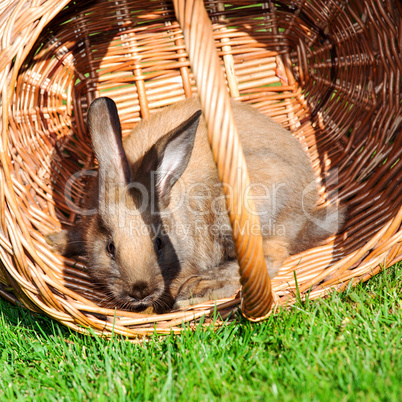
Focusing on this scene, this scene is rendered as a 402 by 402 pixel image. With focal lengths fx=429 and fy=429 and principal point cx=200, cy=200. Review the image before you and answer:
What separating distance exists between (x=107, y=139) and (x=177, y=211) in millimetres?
699

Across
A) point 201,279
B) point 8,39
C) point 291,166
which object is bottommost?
point 201,279

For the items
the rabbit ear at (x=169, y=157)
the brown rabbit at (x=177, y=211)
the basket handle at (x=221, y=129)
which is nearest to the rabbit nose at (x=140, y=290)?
the brown rabbit at (x=177, y=211)

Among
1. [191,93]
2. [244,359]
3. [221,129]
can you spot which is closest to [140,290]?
[244,359]

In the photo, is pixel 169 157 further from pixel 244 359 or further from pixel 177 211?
pixel 244 359

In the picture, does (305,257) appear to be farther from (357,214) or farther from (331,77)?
(331,77)

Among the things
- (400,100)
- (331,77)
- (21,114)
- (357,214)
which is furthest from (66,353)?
(331,77)

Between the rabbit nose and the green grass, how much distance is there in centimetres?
35

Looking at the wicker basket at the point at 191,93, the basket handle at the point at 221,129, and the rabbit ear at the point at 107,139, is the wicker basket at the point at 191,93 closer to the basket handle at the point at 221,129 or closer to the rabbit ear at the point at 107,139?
the basket handle at the point at 221,129

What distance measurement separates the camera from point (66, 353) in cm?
221

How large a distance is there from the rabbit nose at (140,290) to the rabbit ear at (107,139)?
707mm

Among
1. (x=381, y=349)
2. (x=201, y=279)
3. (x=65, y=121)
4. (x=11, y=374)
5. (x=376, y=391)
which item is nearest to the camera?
(x=376, y=391)

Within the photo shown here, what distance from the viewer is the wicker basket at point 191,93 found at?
7.41 ft

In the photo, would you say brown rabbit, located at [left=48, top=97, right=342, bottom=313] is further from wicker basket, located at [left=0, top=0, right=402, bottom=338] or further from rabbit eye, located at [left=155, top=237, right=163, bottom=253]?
wicker basket, located at [left=0, top=0, right=402, bottom=338]

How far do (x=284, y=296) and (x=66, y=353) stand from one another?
47.1 inches
